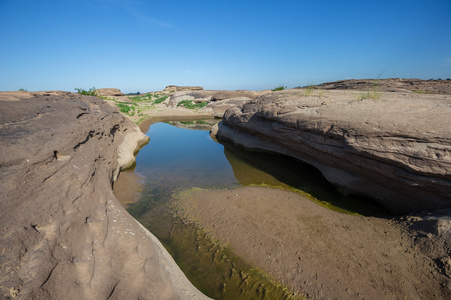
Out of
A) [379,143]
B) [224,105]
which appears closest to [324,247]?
[379,143]

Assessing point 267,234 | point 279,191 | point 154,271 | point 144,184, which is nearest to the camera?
point 154,271

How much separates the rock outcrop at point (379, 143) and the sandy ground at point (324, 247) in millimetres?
860

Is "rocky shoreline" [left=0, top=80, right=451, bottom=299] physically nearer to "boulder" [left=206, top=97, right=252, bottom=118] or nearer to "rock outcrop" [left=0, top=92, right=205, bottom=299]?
"rock outcrop" [left=0, top=92, right=205, bottom=299]

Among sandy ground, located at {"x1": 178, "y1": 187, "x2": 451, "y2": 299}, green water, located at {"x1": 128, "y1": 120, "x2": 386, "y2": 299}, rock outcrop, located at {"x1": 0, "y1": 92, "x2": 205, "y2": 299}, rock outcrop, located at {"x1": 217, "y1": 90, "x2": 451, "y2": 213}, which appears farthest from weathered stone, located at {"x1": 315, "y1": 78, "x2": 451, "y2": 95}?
rock outcrop, located at {"x1": 0, "y1": 92, "x2": 205, "y2": 299}

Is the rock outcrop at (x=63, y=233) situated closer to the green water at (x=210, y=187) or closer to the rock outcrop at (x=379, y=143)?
the green water at (x=210, y=187)

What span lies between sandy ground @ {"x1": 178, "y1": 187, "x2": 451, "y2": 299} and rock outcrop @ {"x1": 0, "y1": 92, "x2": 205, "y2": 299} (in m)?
1.31

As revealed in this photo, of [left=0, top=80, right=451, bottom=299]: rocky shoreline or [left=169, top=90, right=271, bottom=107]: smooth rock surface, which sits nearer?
[left=0, top=80, right=451, bottom=299]: rocky shoreline

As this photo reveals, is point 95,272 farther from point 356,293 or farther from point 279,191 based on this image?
point 279,191

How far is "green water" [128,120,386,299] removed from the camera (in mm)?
2869

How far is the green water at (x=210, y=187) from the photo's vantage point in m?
2.87

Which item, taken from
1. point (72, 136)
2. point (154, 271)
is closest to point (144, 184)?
point (72, 136)

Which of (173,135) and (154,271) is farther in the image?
(173,135)

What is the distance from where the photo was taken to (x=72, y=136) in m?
4.07

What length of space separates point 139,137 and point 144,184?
4319mm
